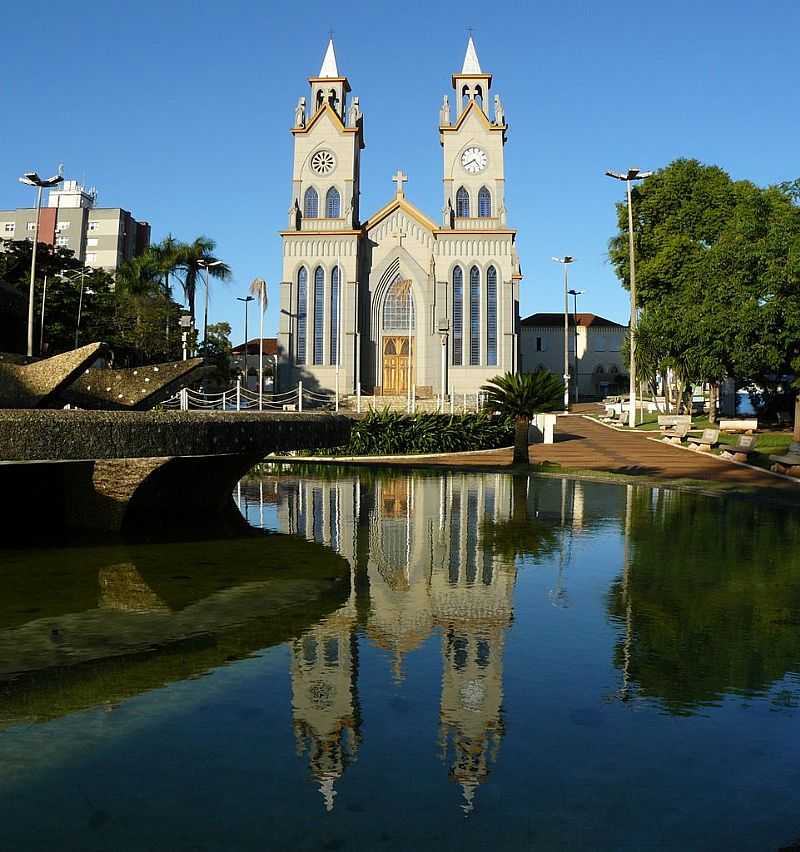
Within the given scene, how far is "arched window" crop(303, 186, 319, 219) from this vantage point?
5391 cm

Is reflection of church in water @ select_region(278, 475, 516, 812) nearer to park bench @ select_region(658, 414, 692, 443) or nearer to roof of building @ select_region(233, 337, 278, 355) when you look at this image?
park bench @ select_region(658, 414, 692, 443)

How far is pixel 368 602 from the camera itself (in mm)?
5207

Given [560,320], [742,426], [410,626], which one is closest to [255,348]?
[560,320]

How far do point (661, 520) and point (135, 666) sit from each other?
7.82m

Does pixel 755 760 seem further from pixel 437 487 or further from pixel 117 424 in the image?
pixel 437 487

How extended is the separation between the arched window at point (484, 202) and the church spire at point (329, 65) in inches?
525

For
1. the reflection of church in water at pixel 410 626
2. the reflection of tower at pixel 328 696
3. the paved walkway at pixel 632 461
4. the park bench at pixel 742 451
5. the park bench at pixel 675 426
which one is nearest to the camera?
the reflection of tower at pixel 328 696

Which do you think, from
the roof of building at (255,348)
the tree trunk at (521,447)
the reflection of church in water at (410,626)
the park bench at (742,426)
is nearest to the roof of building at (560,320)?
the roof of building at (255,348)

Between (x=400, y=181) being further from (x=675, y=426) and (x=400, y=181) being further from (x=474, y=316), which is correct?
(x=675, y=426)

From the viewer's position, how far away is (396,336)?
180 ft

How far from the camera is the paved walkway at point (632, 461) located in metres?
17.1

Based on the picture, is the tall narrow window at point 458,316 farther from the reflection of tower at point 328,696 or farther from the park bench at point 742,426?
the reflection of tower at point 328,696

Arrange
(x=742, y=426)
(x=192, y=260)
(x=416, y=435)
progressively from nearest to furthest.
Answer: (x=416, y=435) → (x=742, y=426) → (x=192, y=260)

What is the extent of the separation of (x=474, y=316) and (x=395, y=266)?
661 cm
